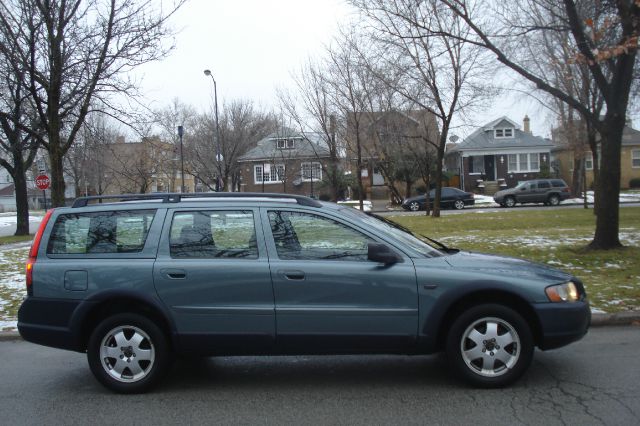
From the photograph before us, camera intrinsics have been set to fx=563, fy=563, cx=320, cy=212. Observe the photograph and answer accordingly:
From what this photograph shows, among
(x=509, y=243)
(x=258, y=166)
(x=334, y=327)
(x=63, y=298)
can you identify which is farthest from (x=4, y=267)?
(x=258, y=166)

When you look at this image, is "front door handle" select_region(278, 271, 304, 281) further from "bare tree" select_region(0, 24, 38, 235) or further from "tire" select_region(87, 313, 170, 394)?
"bare tree" select_region(0, 24, 38, 235)

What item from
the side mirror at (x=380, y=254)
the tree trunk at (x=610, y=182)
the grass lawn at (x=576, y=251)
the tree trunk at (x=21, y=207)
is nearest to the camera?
the side mirror at (x=380, y=254)

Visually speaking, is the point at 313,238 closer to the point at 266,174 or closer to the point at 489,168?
the point at 266,174

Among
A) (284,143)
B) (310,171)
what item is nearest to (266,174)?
(310,171)

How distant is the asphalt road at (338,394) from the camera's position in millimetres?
4352

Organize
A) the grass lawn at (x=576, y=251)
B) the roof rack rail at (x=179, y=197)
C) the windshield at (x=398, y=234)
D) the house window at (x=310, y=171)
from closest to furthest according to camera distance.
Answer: the windshield at (x=398, y=234) < the roof rack rail at (x=179, y=197) < the grass lawn at (x=576, y=251) < the house window at (x=310, y=171)

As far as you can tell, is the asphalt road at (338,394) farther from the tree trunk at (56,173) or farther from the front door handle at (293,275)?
the tree trunk at (56,173)

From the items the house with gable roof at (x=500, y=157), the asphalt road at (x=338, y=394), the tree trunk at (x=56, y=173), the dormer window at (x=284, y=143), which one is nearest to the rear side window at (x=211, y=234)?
the asphalt road at (x=338, y=394)

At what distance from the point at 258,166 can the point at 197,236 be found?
44750 millimetres

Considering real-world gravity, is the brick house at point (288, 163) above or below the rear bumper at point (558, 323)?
above

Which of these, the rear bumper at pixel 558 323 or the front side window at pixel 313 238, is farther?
the front side window at pixel 313 238

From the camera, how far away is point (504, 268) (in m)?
4.90

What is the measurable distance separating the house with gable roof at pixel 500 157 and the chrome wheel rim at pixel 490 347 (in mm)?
44413

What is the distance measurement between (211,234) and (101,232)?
3.39ft
